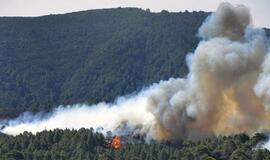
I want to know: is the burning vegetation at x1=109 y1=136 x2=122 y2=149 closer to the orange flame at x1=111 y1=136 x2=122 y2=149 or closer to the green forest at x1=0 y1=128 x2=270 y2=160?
the orange flame at x1=111 y1=136 x2=122 y2=149

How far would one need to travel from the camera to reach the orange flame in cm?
15200

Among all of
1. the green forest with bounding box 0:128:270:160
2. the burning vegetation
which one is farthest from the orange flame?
the green forest with bounding box 0:128:270:160

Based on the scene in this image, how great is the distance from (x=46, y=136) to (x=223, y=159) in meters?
30.2

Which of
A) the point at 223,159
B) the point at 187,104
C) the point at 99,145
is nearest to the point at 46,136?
the point at 99,145

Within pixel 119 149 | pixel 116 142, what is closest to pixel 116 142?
pixel 116 142

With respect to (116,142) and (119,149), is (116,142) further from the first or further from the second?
(119,149)

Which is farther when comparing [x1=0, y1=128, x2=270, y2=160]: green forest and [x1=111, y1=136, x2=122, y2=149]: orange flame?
[x1=111, y1=136, x2=122, y2=149]: orange flame

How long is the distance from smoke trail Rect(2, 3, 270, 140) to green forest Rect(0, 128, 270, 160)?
4.41 meters

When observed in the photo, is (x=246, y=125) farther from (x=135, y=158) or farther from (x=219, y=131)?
(x=135, y=158)

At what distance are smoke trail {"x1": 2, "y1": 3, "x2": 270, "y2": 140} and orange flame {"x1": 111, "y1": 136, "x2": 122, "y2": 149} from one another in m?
4.80

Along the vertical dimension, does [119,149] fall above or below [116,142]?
below

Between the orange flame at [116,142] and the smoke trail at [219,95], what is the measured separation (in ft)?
15.7

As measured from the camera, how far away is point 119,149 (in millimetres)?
146500

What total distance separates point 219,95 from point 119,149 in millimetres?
19996
